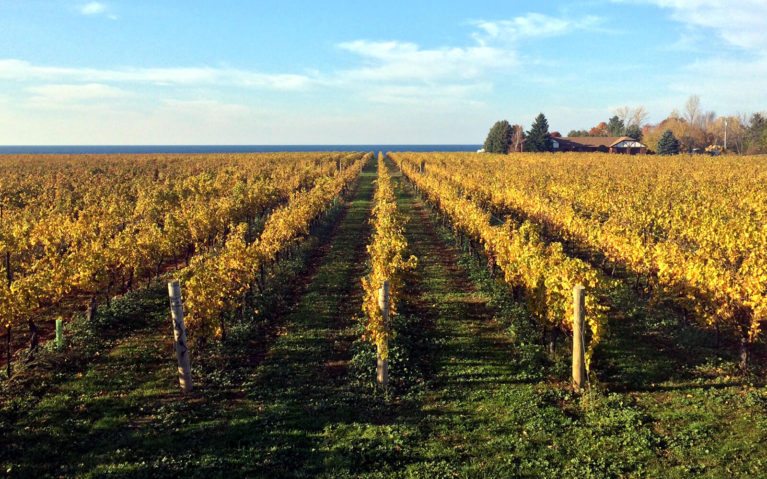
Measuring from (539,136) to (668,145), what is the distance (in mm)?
22642

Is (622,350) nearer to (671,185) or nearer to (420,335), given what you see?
(420,335)

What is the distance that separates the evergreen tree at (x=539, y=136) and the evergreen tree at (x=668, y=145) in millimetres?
19404

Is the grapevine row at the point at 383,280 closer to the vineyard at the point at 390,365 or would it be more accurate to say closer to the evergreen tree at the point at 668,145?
the vineyard at the point at 390,365

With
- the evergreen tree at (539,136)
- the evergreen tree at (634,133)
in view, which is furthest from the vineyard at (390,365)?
the evergreen tree at (634,133)

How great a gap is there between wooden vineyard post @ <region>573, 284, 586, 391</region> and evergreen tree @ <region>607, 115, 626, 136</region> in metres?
127

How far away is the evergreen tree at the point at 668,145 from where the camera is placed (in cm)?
7988

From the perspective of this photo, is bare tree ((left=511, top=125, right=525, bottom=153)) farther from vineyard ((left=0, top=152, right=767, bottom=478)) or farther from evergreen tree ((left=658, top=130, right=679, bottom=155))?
vineyard ((left=0, top=152, right=767, bottom=478))

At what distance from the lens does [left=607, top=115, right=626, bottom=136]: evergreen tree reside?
118812 mm

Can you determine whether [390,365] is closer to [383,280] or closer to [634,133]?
[383,280]

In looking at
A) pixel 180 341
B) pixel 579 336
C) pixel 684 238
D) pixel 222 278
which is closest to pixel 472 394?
pixel 579 336

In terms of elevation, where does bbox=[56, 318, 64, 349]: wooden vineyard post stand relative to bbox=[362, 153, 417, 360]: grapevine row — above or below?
below

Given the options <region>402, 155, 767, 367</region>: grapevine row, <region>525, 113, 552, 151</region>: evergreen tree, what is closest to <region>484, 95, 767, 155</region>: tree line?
<region>525, 113, 552, 151</region>: evergreen tree

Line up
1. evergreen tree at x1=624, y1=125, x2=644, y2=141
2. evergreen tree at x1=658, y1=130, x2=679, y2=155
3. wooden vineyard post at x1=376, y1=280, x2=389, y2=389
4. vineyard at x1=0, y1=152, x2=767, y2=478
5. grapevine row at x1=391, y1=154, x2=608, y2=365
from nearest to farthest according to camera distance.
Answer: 1. vineyard at x1=0, y1=152, x2=767, y2=478
2. wooden vineyard post at x1=376, y1=280, x2=389, y2=389
3. grapevine row at x1=391, y1=154, x2=608, y2=365
4. evergreen tree at x1=658, y1=130, x2=679, y2=155
5. evergreen tree at x1=624, y1=125, x2=644, y2=141

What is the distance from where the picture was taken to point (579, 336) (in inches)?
331
